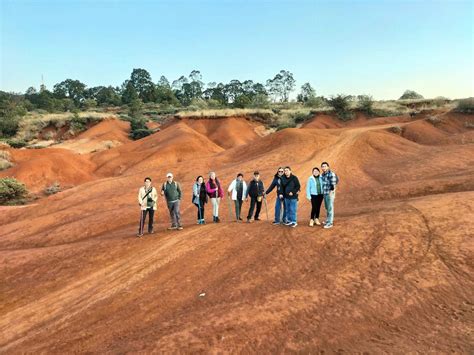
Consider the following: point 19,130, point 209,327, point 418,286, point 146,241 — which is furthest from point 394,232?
point 19,130

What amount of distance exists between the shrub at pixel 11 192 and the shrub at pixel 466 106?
35055 millimetres

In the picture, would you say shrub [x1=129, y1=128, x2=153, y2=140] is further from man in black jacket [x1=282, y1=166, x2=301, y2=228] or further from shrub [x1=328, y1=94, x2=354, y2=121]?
man in black jacket [x1=282, y1=166, x2=301, y2=228]

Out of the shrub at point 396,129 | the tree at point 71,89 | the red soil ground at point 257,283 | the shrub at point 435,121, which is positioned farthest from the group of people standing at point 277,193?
the tree at point 71,89

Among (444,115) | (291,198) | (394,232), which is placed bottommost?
(394,232)

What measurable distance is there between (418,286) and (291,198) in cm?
393

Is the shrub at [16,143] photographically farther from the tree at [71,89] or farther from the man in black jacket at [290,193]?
the tree at [71,89]

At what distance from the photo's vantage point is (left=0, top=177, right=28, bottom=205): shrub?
22641 mm

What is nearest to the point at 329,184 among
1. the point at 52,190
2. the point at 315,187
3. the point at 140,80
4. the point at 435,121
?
the point at 315,187

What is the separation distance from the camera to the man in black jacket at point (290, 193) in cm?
1012

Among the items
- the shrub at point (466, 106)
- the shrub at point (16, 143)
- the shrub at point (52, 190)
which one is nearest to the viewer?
the shrub at point (52, 190)

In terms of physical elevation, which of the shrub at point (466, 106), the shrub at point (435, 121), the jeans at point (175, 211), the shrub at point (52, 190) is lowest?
the shrub at point (52, 190)

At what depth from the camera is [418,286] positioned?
709 cm

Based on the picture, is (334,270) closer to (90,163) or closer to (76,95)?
(90,163)

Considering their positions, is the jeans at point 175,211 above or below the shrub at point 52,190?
above
